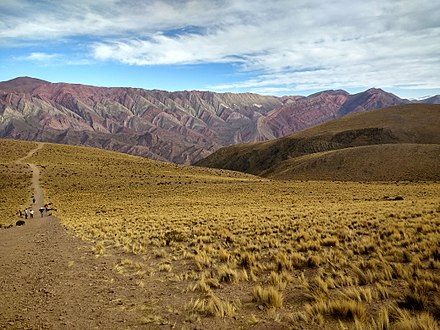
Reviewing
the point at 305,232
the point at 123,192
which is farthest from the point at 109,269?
the point at 123,192

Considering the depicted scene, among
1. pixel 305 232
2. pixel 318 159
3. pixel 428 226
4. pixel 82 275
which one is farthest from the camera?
pixel 318 159

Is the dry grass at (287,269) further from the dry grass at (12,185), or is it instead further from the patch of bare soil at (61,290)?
the dry grass at (12,185)

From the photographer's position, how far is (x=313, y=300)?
705cm

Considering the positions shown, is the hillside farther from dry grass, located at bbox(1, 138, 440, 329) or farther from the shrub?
the shrub

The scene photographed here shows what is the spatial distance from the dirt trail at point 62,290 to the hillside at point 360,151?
8131cm

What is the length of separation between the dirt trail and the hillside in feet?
267

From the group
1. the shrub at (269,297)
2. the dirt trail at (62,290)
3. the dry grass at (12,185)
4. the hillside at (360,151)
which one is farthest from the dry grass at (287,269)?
the hillside at (360,151)

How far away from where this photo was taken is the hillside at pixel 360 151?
84438 millimetres

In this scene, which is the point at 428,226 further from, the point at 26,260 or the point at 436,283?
the point at 26,260

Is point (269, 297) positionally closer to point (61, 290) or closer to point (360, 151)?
point (61, 290)

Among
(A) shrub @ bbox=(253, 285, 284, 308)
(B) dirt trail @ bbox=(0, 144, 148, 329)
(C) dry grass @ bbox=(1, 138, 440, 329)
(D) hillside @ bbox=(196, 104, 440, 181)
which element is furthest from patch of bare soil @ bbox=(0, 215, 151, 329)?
(D) hillside @ bbox=(196, 104, 440, 181)

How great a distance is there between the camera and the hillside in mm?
84438

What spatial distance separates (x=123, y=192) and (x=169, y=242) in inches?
1448

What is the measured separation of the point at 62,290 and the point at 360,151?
105 metres
